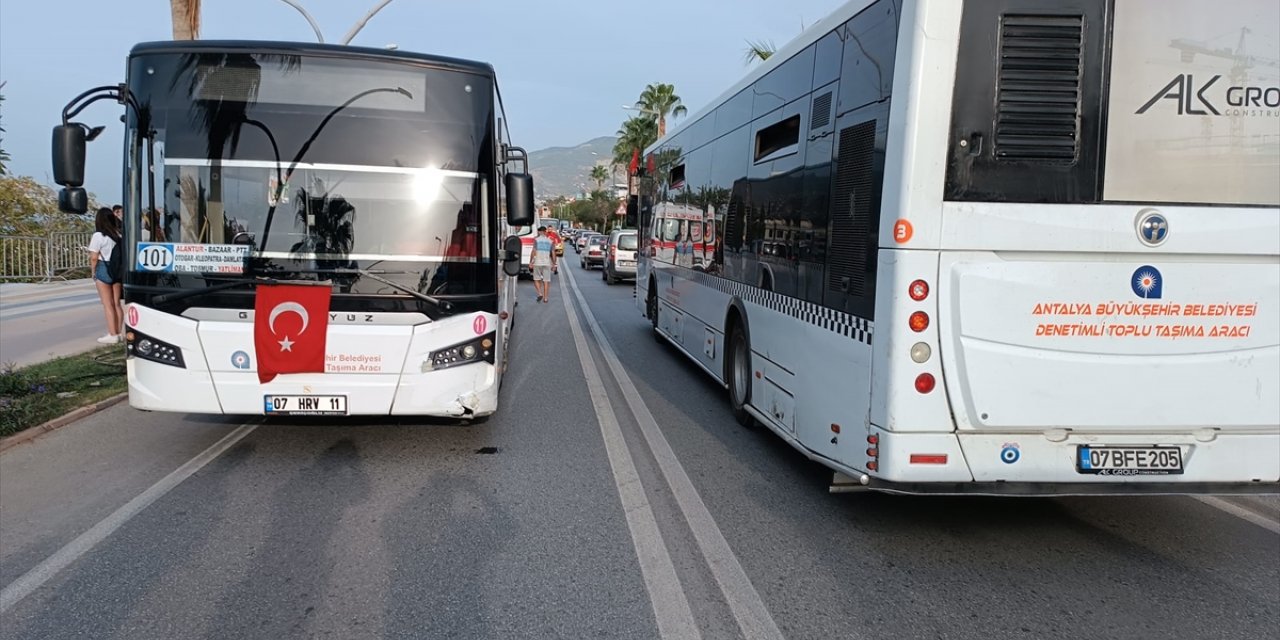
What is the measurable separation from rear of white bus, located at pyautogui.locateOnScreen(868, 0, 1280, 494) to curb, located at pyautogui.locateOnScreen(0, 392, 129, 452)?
6743 mm

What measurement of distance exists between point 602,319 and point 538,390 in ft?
24.1

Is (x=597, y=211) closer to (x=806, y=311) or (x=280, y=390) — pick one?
(x=280, y=390)

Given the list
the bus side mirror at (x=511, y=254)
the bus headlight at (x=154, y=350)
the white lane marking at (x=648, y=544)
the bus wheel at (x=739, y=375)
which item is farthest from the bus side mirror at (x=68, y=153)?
the bus wheel at (x=739, y=375)

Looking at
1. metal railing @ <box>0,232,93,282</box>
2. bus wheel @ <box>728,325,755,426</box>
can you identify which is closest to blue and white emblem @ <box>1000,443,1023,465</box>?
bus wheel @ <box>728,325,755,426</box>

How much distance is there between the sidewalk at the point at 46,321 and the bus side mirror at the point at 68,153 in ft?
17.6

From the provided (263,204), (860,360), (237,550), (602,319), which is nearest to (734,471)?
(860,360)

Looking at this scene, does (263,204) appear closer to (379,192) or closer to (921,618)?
(379,192)

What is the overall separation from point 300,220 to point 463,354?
1482 mm

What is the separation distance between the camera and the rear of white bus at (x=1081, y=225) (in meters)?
4.06

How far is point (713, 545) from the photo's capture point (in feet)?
15.3

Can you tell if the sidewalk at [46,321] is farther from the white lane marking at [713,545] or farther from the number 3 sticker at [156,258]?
the white lane marking at [713,545]

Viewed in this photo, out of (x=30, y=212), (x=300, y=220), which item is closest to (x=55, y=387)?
(x=300, y=220)

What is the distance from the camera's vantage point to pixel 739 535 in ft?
15.8

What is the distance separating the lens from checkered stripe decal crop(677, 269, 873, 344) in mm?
4539
